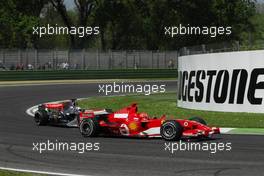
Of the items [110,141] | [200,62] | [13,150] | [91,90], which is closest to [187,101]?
[200,62]

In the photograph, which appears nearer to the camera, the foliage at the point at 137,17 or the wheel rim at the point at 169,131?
the wheel rim at the point at 169,131

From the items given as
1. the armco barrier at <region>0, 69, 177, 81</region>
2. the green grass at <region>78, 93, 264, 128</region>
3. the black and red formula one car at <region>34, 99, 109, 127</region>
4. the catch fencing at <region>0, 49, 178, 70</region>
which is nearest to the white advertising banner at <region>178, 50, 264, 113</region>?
the green grass at <region>78, 93, 264, 128</region>

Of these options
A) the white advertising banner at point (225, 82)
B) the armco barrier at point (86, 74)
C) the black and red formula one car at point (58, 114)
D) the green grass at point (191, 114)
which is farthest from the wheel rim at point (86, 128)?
the armco barrier at point (86, 74)

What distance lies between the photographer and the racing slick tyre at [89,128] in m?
16.3

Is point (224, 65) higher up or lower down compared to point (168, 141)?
higher up

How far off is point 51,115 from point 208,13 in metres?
60.9

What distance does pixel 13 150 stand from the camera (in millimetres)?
13953

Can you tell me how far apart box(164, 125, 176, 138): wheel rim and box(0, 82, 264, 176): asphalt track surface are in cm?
27

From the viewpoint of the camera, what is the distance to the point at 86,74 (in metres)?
52.1

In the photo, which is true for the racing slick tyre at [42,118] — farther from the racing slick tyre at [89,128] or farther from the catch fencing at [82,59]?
the catch fencing at [82,59]

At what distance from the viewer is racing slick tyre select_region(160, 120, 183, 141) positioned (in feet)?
48.6

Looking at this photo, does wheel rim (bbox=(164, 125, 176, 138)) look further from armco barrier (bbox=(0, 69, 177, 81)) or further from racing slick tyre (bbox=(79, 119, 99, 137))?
armco barrier (bbox=(0, 69, 177, 81))

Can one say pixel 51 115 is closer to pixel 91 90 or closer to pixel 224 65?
pixel 224 65

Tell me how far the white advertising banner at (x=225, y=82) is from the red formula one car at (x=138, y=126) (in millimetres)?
5237
